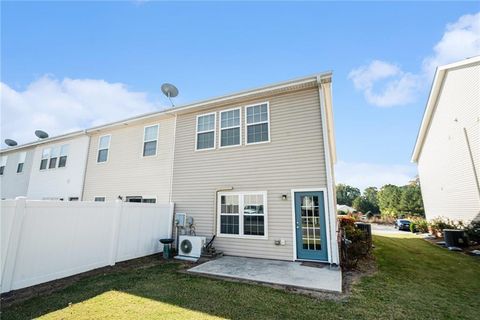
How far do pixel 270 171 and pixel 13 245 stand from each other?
22.5ft

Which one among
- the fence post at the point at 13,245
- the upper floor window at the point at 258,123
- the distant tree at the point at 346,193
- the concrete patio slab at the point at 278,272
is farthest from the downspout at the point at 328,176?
the distant tree at the point at 346,193

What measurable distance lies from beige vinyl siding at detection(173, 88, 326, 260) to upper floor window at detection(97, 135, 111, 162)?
5269mm

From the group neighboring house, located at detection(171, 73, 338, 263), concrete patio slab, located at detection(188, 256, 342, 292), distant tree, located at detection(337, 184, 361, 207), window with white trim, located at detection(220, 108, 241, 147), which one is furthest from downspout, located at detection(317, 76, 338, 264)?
distant tree, located at detection(337, 184, 361, 207)

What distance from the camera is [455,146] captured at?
13.2 meters

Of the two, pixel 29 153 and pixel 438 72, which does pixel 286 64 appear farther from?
pixel 29 153

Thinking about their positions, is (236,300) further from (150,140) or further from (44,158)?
(44,158)

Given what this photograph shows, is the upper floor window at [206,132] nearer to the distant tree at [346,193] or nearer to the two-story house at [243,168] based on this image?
the two-story house at [243,168]

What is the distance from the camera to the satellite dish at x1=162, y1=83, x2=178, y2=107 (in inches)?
425

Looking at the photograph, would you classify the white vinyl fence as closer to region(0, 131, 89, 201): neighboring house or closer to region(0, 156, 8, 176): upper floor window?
region(0, 131, 89, 201): neighboring house

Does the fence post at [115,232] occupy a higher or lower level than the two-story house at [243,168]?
lower

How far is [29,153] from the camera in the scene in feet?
49.2

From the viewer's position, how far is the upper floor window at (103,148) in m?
12.0

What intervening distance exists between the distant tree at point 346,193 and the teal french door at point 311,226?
66.5 meters

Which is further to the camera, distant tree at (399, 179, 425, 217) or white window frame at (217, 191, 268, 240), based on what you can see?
distant tree at (399, 179, 425, 217)
